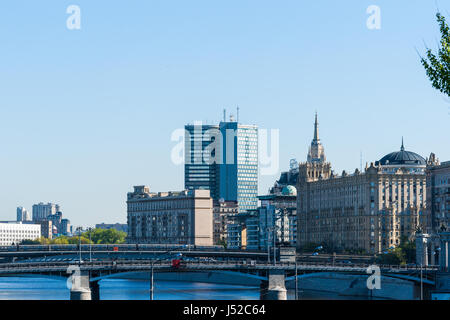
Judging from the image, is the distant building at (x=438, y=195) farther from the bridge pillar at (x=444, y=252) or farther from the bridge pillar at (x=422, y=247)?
the bridge pillar at (x=444, y=252)

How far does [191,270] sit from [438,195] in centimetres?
6850

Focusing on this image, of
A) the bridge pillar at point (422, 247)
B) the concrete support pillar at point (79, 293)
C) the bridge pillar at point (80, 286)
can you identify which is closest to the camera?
the concrete support pillar at point (79, 293)

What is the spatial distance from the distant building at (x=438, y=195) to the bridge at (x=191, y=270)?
4273 centimetres

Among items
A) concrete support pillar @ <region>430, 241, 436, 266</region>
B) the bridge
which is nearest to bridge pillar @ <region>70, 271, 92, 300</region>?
the bridge

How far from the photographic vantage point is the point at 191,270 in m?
115

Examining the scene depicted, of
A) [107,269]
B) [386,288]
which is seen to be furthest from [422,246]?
[107,269]

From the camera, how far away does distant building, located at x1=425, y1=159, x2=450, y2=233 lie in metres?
166

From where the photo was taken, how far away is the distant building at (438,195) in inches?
6531

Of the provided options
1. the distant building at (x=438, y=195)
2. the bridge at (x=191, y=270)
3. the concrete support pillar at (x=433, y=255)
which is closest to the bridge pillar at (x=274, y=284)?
the bridge at (x=191, y=270)

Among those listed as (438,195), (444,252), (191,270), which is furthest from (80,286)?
(438,195)
